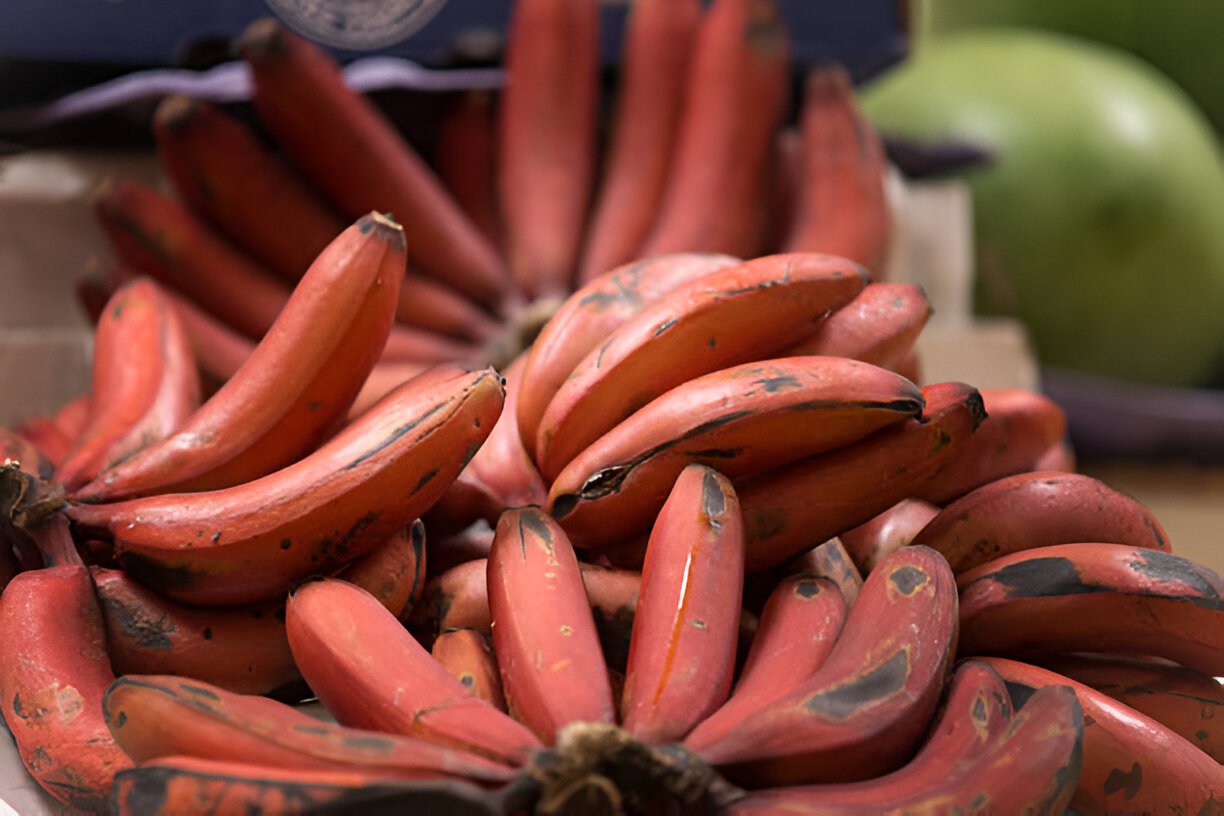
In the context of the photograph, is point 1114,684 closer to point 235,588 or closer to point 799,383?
point 799,383

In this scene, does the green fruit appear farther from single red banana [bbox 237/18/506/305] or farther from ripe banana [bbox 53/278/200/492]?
ripe banana [bbox 53/278/200/492]

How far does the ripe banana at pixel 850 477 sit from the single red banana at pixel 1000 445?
0.06 m

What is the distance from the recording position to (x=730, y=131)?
97 centimetres

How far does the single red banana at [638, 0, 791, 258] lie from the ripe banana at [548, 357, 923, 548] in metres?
0.50

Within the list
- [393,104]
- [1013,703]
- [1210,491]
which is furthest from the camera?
[1210,491]

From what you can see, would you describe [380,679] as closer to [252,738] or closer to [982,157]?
[252,738]

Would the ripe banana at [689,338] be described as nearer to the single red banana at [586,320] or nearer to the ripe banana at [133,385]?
the single red banana at [586,320]

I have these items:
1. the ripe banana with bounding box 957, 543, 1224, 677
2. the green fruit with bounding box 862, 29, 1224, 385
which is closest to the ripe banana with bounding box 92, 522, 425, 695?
the ripe banana with bounding box 957, 543, 1224, 677

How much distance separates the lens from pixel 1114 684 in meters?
0.47

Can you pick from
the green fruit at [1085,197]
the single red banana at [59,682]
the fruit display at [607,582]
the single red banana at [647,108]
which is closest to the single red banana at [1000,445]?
the fruit display at [607,582]

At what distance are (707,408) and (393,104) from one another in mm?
666

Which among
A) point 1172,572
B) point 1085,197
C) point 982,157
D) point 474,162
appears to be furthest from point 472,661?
point 1085,197

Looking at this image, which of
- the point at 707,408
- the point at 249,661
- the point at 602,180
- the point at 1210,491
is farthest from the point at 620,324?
the point at 1210,491

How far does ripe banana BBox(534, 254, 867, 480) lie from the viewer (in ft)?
1.57
